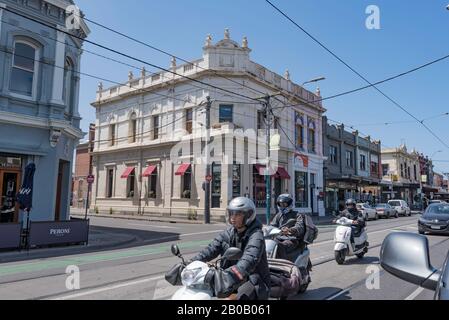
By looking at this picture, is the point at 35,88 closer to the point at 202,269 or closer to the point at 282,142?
the point at 202,269

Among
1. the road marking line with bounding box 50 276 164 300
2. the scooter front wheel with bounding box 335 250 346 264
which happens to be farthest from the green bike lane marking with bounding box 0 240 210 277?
the scooter front wheel with bounding box 335 250 346 264

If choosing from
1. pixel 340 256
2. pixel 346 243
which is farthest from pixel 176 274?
pixel 346 243

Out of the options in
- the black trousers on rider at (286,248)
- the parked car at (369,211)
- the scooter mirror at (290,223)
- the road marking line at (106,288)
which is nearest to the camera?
the black trousers on rider at (286,248)

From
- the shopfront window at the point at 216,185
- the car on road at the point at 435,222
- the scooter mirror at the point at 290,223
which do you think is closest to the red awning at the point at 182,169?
the shopfront window at the point at 216,185

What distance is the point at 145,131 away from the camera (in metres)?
32.3

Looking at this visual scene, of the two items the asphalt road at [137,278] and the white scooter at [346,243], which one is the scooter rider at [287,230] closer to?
the asphalt road at [137,278]

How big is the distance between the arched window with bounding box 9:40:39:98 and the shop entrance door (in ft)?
11.0

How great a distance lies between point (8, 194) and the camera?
610 inches

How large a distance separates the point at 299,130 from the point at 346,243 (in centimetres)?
2552

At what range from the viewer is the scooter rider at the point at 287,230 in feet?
20.7

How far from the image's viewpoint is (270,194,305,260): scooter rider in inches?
249

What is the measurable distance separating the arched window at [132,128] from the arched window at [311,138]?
1582cm
